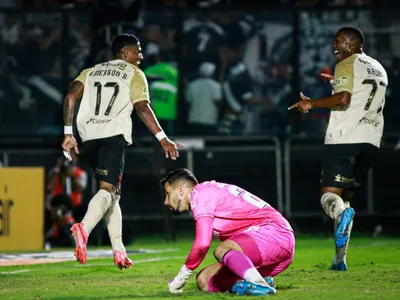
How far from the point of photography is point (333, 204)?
1017 centimetres

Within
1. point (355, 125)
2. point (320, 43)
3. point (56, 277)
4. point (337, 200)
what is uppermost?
point (320, 43)

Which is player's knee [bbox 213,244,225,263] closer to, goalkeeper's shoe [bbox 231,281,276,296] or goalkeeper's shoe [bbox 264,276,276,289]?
goalkeeper's shoe [bbox 231,281,276,296]

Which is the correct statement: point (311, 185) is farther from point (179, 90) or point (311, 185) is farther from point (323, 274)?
point (323, 274)

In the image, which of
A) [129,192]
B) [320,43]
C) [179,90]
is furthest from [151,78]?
[320,43]

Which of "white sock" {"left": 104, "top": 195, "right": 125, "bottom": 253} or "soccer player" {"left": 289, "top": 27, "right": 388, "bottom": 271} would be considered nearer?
"white sock" {"left": 104, "top": 195, "right": 125, "bottom": 253}

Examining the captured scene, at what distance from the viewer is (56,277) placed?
9.98m

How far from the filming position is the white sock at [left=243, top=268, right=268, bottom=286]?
7691mm

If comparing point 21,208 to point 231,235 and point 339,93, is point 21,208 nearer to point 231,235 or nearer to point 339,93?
point 339,93

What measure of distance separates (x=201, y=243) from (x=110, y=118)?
9.88ft

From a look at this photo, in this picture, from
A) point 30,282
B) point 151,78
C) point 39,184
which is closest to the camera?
point 30,282

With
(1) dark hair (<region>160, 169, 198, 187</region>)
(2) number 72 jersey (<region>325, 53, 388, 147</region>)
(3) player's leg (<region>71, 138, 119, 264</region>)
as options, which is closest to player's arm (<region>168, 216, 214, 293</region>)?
(1) dark hair (<region>160, 169, 198, 187</region>)

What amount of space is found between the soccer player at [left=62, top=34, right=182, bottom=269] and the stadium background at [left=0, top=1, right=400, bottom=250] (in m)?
6.88

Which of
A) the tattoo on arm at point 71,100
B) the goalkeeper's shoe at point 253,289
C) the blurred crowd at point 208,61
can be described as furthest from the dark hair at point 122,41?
the blurred crowd at point 208,61

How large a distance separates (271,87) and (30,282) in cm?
957
